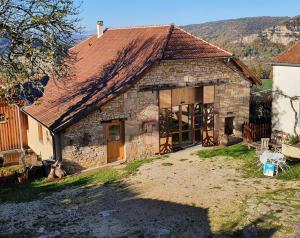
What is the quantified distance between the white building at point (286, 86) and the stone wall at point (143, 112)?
224cm

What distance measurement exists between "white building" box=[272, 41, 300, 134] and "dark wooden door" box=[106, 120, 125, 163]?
797 cm

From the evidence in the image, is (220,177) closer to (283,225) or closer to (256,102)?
(283,225)

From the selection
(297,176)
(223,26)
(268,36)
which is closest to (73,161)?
(297,176)

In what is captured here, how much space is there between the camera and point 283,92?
20.2 meters

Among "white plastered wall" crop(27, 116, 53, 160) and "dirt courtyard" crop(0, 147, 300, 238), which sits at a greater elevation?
"white plastered wall" crop(27, 116, 53, 160)

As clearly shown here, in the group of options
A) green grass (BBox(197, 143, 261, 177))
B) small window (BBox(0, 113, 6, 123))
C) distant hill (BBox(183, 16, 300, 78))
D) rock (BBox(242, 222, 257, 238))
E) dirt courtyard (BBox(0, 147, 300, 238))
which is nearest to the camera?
rock (BBox(242, 222, 257, 238))

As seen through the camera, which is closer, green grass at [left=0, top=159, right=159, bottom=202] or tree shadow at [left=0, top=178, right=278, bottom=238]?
tree shadow at [left=0, top=178, right=278, bottom=238]

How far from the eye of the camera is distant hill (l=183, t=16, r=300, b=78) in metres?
65.1

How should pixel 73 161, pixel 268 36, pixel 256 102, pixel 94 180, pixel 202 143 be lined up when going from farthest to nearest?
pixel 268 36 < pixel 256 102 < pixel 202 143 < pixel 73 161 < pixel 94 180

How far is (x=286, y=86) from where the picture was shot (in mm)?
19969

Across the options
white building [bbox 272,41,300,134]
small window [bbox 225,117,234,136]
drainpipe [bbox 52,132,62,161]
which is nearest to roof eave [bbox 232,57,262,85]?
white building [bbox 272,41,300,134]

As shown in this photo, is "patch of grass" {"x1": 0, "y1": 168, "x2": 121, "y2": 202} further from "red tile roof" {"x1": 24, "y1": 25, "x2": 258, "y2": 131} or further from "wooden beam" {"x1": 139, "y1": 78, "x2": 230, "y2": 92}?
"wooden beam" {"x1": 139, "y1": 78, "x2": 230, "y2": 92}

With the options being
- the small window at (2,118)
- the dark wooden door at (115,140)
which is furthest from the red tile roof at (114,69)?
the small window at (2,118)

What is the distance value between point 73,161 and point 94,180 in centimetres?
181
